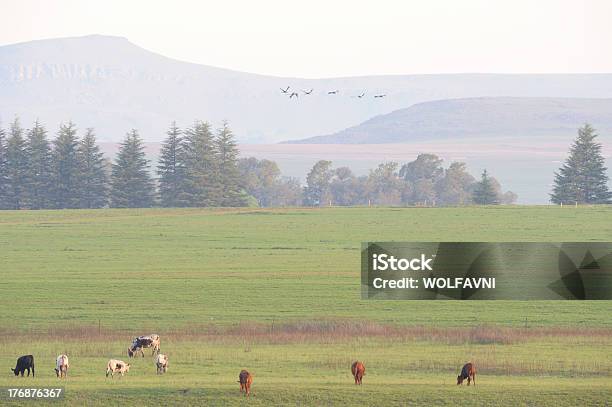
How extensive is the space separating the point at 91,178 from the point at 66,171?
3175 mm

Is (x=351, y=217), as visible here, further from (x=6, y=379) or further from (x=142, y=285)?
(x=6, y=379)

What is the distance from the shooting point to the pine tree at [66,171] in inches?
5891

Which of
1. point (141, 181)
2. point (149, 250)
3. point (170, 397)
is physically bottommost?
point (170, 397)

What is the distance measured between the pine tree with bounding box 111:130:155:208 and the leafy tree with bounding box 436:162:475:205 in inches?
2090

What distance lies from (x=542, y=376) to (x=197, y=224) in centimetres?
7996

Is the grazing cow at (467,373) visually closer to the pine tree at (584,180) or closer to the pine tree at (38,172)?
the pine tree at (584,180)

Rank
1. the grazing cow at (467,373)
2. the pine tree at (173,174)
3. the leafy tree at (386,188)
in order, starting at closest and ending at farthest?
the grazing cow at (467,373) < the pine tree at (173,174) < the leafy tree at (386,188)

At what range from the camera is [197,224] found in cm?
12012

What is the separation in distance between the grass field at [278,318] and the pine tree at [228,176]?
24.5 metres

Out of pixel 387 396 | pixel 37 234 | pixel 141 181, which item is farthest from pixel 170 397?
pixel 141 181

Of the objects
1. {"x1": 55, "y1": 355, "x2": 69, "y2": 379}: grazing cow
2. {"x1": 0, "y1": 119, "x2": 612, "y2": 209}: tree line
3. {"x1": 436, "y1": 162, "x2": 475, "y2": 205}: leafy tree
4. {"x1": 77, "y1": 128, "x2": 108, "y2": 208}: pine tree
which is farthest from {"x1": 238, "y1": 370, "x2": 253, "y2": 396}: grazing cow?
{"x1": 436, "y1": 162, "x2": 475, "y2": 205}: leafy tree

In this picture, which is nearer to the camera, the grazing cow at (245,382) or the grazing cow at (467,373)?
the grazing cow at (245,382)

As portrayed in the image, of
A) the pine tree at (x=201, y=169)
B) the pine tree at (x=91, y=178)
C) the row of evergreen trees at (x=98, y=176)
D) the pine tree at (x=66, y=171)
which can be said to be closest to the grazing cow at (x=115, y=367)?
the pine tree at (x=201, y=169)

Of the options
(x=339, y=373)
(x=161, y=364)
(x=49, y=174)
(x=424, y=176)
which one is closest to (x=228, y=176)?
(x=49, y=174)
